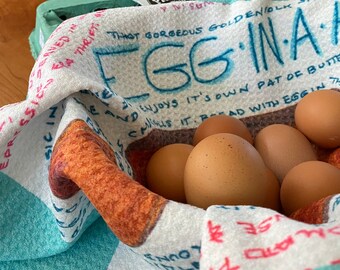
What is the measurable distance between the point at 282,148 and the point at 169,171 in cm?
10

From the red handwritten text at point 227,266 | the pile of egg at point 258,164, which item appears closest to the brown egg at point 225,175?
the pile of egg at point 258,164

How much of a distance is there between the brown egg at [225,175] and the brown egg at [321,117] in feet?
0.37

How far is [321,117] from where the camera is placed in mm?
520

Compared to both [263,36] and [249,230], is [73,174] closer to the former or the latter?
[249,230]

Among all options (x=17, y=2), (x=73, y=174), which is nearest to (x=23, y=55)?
(x=17, y=2)

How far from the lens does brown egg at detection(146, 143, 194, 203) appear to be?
482 millimetres

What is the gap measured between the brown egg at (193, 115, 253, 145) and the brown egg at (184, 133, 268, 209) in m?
0.08

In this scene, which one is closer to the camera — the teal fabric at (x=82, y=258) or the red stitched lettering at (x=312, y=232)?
the red stitched lettering at (x=312, y=232)

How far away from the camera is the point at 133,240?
0.37 meters

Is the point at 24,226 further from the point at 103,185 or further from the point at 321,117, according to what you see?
the point at 321,117

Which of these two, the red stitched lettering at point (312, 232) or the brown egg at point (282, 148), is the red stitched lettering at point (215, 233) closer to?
the red stitched lettering at point (312, 232)

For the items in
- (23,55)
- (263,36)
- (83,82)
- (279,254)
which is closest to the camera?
(279,254)

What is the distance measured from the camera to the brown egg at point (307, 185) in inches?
17.3

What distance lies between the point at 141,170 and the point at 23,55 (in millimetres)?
333
